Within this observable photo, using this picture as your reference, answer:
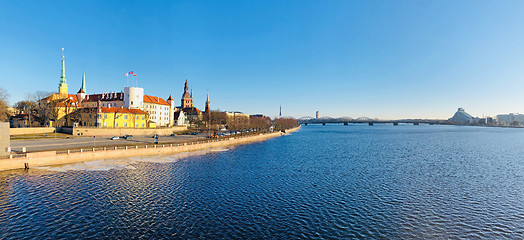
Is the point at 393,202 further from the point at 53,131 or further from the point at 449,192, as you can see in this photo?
the point at 53,131

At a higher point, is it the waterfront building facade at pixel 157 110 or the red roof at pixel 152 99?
the red roof at pixel 152 99

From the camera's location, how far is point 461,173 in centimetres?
4684

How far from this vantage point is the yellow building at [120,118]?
97.1m

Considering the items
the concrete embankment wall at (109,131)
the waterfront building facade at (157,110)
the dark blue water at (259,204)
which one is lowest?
the dark blue water at (259,204)

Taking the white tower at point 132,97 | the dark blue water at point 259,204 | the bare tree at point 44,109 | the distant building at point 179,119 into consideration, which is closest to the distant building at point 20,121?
the bare tree at point 44,109

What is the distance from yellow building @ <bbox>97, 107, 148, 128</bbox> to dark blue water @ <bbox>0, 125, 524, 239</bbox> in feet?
200

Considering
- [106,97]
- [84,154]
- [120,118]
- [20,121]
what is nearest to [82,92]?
[106,97]

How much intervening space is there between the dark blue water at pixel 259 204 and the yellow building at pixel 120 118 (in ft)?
200

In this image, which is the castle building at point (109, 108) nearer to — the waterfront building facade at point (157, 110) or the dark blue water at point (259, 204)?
the waterfront building facade at point (157, 110)

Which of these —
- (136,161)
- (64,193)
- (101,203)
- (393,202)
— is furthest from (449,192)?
(136,161)

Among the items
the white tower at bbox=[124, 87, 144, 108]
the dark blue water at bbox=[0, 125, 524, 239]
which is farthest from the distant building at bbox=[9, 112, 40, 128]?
the dark blue water at bbox=[0, 125, 524, 239]

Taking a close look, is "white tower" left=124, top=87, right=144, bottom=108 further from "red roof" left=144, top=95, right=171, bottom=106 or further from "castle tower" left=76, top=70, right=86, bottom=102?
"castle tower" left=76, top=70, right=86, bottom=102

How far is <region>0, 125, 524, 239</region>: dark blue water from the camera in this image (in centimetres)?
2170

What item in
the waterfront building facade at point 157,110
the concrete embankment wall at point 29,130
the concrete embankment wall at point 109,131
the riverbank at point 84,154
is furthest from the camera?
the waterfront building facade at point 157,110
